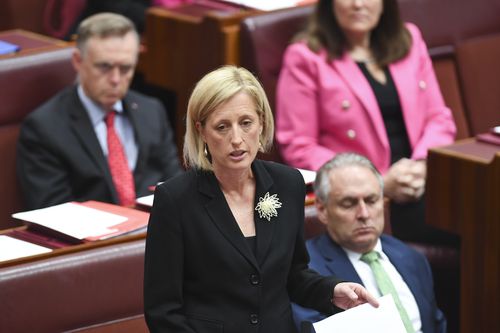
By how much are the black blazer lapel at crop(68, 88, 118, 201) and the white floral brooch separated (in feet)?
3.49

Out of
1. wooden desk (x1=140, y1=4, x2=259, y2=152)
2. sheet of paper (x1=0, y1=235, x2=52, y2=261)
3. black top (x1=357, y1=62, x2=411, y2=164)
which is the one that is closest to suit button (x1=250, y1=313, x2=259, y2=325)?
sheet of paper (x1=0, y1=235, x2=52, y2=261)

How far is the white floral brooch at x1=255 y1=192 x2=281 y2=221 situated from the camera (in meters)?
1.53

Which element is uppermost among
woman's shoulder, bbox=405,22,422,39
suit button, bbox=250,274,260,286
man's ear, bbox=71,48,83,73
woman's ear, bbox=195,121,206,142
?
woman's ear, bbox=195,121,206,142

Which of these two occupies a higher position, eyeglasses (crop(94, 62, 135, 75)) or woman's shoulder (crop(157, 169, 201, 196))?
woman's shoulder (crop(157, 169, 201, 196))

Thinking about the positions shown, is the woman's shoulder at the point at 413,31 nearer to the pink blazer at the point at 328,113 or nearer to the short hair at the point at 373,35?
the short hair at the point at 373,35

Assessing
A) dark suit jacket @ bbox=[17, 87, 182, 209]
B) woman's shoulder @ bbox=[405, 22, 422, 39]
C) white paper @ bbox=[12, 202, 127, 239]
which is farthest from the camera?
woman's shoulder @ bbox=[405, 22, 422, 39]

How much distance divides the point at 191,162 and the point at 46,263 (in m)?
0.41

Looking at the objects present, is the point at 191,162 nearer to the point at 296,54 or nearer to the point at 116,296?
the point at 116,296

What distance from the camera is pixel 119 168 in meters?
2.61

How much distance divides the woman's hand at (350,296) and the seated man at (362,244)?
0.51 metres

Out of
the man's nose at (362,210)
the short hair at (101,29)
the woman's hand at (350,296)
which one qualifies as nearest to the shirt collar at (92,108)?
the short hair at (101,29)

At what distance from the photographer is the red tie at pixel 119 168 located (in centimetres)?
260

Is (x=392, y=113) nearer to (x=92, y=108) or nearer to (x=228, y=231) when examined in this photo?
(x=92, y=108)

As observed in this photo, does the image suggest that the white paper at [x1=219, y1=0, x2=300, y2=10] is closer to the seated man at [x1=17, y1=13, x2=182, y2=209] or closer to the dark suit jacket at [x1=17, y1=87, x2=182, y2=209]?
the seated man at [x1=17, y1=13, x2=182, y2=209]
